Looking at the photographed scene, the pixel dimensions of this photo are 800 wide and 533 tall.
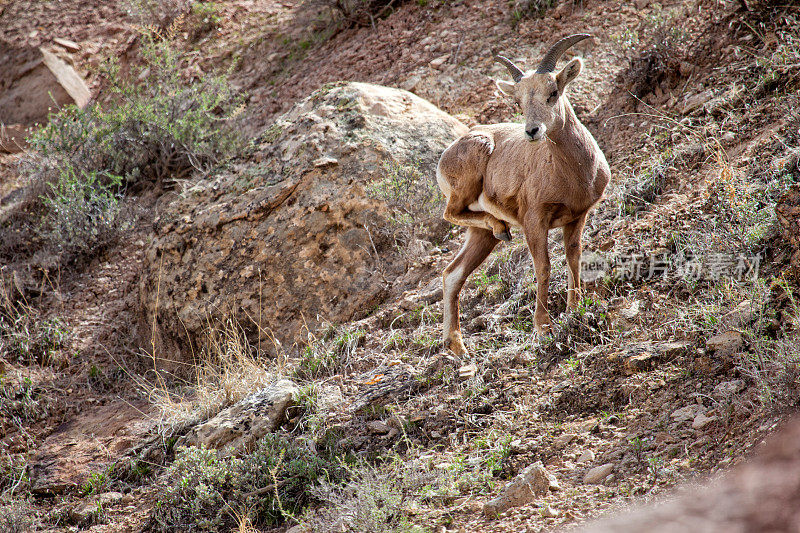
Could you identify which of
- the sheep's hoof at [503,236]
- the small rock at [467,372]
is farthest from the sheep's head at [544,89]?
the small rock at [467,372]

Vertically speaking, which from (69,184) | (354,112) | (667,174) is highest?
(69,184)

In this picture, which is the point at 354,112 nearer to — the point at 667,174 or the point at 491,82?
the point at 491,82

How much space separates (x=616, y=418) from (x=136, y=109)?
883 centimetres

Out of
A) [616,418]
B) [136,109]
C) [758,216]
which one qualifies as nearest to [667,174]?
[758,216]


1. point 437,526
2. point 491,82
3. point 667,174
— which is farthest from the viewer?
point 491,82

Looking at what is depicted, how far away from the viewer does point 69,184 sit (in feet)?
30.7

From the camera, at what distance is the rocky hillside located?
3793mm

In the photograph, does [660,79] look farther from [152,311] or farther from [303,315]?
[152,311]

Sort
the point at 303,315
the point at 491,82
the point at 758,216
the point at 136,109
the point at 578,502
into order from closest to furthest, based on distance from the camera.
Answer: the point at 578,502
the point at 758,216
the point at 303,315
the point at 491,82
the point at 136,109

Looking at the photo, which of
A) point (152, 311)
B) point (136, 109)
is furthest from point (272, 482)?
point (136, 109)

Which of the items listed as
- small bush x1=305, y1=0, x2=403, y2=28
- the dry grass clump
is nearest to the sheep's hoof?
the dry grass clump

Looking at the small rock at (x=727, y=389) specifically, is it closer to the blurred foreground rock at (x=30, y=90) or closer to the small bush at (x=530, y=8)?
the small bush at (x=530, y=8)

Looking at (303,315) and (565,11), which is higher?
(565,11)

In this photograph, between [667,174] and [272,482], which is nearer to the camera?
[272,482]
